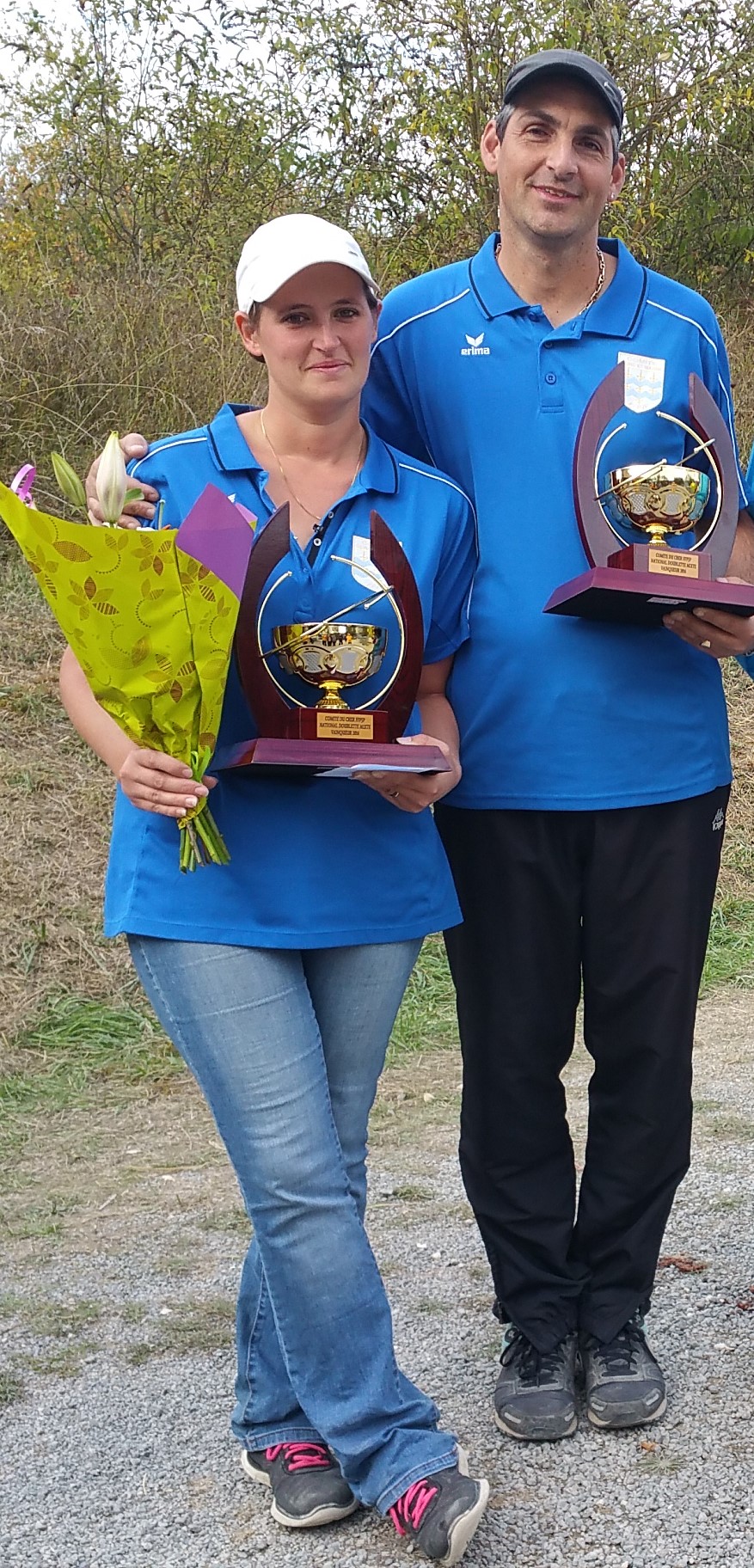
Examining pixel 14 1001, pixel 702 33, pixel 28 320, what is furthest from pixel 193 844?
pixel 702 33

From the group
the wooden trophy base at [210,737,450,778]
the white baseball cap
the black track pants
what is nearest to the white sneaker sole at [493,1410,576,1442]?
the black track pants

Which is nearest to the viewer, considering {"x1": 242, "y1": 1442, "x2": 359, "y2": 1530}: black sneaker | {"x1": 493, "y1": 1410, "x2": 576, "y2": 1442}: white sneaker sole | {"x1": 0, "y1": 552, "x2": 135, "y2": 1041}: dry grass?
{"x1": 242, "y1": 1442, "x2": 359, "y2": 1530}: black sneaker

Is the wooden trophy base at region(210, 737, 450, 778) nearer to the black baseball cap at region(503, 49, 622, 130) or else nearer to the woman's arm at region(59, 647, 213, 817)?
the woman's arm at region(59, 647, 213, 817)

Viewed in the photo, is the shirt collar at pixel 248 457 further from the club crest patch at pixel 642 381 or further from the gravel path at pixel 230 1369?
the gravel path at pixel 230 1369

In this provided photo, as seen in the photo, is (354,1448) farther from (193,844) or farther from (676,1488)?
(193,844)

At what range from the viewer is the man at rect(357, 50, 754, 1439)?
114 inches

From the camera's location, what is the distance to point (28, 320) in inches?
368

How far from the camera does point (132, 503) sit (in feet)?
8.07

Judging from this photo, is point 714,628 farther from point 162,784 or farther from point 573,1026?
point 162,784

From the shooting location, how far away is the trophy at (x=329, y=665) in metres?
2.44

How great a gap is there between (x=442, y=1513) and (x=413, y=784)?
1.17 metres

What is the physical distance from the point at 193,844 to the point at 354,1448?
1023 mm

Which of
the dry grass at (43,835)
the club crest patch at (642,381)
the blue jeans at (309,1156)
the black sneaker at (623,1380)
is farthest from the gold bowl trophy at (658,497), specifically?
the dry grass at (43,835)

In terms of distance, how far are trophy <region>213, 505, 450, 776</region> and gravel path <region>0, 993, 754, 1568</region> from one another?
1.39 m
